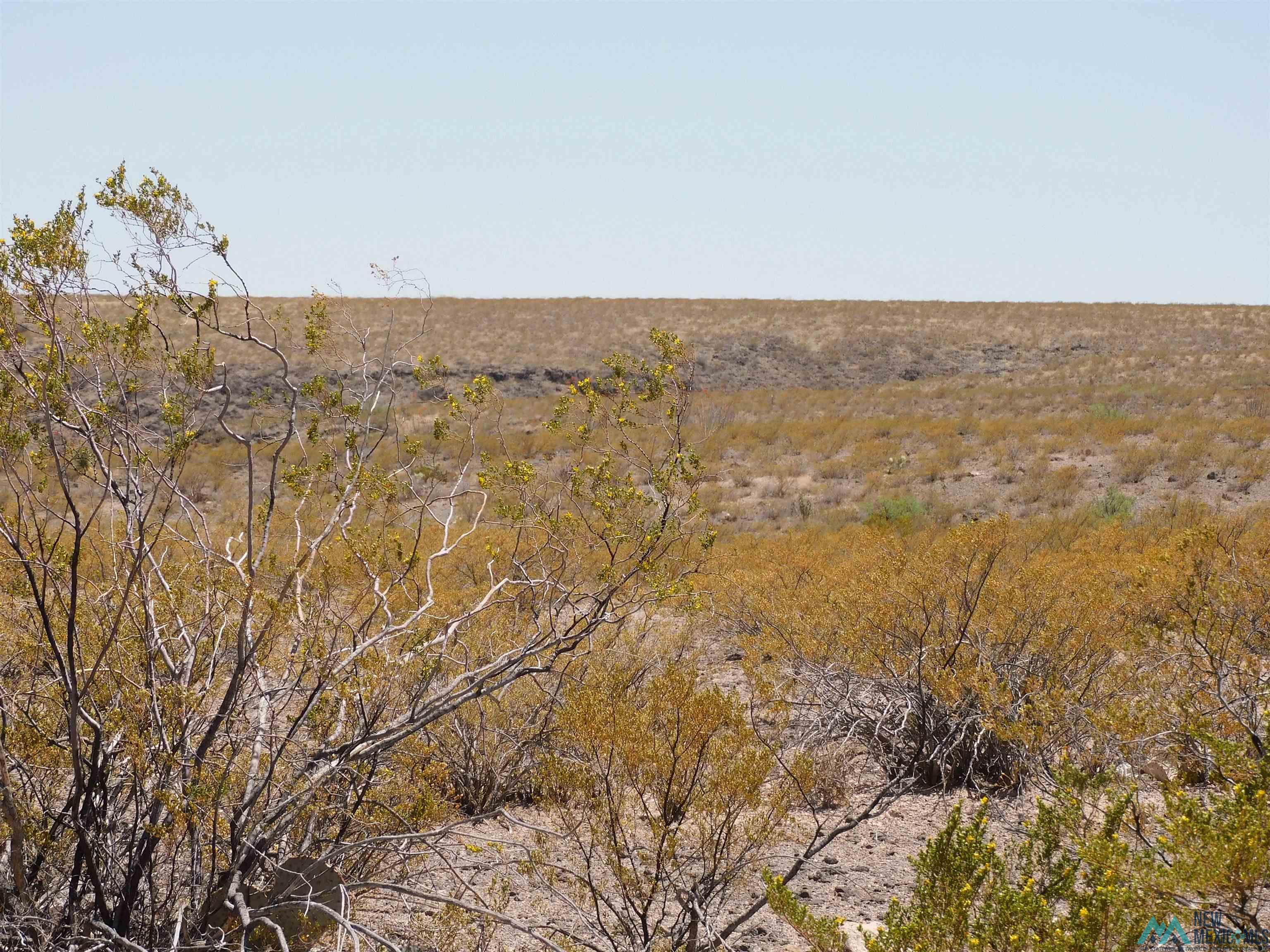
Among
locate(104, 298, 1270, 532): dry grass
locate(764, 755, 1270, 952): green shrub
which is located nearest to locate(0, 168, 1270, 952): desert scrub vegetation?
locate(764, 755, 1270, 952): green shrub

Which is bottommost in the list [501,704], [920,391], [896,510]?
[896,510]

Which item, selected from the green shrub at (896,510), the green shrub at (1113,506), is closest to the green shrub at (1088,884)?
the green shrub at (896,510)

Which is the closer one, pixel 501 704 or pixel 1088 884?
pixel 1088 884

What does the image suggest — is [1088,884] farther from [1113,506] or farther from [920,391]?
[920,391]

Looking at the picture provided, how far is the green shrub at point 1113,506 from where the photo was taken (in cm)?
1711

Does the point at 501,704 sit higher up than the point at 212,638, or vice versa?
the point at 212,638

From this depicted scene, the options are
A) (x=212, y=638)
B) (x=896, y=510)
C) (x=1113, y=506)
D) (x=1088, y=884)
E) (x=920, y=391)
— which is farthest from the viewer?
(x=920, y=391)

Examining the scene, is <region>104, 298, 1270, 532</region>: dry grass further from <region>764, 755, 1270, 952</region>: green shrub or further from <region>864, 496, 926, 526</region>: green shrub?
<region>764, 755, 1270, 952</region>: green shrub

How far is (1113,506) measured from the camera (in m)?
17.8

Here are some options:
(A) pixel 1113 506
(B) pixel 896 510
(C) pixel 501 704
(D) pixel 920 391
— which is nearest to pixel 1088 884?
(C) pixel 501 704

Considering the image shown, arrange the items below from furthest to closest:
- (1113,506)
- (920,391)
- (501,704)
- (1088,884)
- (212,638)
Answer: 1. (920,391)
2. (1113,506)
3. (501,704)
4. (212,638)
5. (1088,884)

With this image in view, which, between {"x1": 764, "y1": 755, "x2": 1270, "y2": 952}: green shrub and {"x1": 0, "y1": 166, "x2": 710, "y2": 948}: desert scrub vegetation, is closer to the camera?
{"x1": 764, "y1": 755, "x2": 1270, "y2": 952}: green shrub

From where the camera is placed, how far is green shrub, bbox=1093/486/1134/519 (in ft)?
56.1

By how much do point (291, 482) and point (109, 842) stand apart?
1.64m
